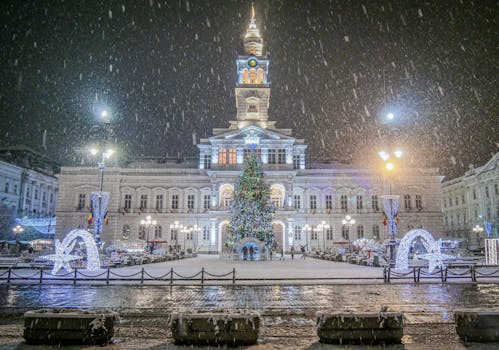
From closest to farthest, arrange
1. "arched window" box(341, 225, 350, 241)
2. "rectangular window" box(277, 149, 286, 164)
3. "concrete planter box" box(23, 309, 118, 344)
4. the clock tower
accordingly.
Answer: "concrete planter box" box(23, 309, 118, 344)
"arched window" box(341, 225, 350, 241)
"rectangular window" box(277, 149, 286, 164)
the clock tower

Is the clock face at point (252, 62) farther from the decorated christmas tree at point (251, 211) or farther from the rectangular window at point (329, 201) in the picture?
the decorated christmas tree at point (251, 211)

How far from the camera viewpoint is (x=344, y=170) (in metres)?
58.9

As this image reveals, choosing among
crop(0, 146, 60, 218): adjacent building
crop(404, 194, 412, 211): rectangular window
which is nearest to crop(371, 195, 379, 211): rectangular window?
crop(404, 194, 412, 211): rectangular window

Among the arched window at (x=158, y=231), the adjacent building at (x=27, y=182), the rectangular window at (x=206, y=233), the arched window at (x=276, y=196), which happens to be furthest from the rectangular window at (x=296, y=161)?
the adjacent building at (x=27, y=182)

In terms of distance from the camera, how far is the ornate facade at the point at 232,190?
56.2 m

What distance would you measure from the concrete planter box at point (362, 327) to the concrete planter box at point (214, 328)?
4.76 feet

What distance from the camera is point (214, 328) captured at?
759cm

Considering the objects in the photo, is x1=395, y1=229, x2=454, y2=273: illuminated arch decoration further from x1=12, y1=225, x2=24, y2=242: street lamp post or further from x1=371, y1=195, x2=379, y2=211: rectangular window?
x1=12, y1=225, x2=24, y2=242: street lamp post

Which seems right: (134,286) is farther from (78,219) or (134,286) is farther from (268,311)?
(78,219)

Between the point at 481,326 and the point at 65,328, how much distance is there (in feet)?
25.8

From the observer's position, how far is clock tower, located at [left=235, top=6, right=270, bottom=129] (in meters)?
60.5

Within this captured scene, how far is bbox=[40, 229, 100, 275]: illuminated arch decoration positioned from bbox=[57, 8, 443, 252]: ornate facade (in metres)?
30.9

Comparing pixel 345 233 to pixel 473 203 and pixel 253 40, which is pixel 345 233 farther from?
pixel 253 40

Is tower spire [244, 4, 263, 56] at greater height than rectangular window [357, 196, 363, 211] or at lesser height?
greater
